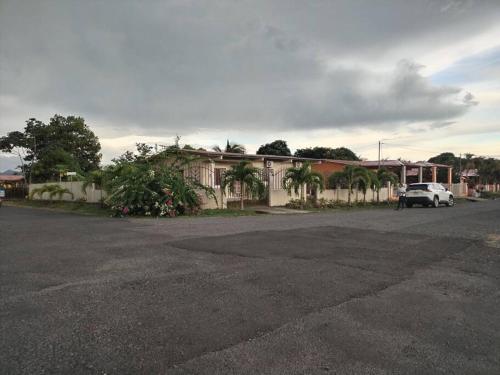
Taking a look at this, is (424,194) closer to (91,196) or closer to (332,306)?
(332,306)

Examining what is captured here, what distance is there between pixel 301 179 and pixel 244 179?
4.20 metres

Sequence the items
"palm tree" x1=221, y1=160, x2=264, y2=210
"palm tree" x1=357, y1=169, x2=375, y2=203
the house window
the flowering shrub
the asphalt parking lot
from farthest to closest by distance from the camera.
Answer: "palm tree" x1=357, y1=169, x2=375, y2=203 → the house window → "palm tree" x1=221, y1=160, x2=264, y2=210 → the flowering shrub → the asphalt parking lot

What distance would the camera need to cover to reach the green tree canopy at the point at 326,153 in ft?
176

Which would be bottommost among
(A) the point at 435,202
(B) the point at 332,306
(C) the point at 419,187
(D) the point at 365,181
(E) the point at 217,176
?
(B) the point at 332,306

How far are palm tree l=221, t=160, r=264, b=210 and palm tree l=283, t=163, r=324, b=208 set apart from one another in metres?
2.67

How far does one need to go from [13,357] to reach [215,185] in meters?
19.1

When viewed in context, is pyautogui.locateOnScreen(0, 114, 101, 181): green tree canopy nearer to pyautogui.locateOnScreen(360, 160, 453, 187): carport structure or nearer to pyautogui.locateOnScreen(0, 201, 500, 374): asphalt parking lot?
pyautogui.locateOnScreen(360, 160, 453, 187): carport structure

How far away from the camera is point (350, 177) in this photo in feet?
82.9

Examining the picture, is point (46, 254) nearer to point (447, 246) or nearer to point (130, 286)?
point (130, 286)

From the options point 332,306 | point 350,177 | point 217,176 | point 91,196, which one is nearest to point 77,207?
point 91,196

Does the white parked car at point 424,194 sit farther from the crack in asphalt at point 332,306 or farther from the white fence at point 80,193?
the white fence at point 80,193

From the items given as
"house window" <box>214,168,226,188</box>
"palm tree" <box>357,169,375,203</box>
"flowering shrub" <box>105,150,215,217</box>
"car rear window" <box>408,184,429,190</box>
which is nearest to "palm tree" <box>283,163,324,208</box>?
"house window" <box>214,168,226,188</box>

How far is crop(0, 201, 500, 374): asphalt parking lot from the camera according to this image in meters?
3.19

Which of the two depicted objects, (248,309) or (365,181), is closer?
(248,309)
